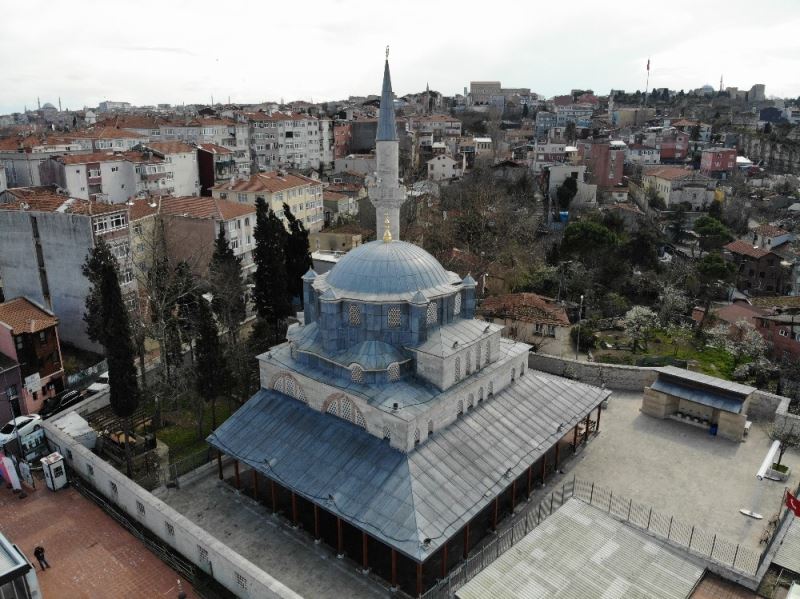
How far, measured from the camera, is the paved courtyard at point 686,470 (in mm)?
22531

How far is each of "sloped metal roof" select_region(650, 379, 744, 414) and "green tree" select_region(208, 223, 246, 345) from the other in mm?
22612

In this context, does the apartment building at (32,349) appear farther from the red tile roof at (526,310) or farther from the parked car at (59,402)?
the red tile roof at (526,310)

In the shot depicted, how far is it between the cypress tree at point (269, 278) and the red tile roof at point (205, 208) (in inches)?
479

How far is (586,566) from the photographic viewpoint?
17469 mm

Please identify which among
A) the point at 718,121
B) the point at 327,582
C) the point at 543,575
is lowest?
the point at 327,582

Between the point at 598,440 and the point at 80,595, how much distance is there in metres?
21.4

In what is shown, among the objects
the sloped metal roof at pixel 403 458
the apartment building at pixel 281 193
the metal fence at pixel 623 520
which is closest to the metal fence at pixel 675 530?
the metal fence at pixel 623 520

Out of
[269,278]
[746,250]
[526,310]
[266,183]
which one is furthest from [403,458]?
[746,250]

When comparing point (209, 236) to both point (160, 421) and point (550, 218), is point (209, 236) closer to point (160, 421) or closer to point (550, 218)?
point (160, 421)

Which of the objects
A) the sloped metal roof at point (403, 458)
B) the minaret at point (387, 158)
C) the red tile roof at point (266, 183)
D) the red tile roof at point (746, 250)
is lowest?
the sloped metal roof at point (403, 458)

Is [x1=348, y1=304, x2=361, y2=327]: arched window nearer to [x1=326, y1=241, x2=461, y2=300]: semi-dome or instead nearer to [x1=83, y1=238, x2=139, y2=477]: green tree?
[x1=326, y1=241, x2=461, y2=300]: semi-dome

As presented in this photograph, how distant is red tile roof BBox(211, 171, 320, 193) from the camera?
54.3m

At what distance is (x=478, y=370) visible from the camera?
23922 millimetres

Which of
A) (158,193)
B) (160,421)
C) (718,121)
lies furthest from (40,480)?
(718,121)
